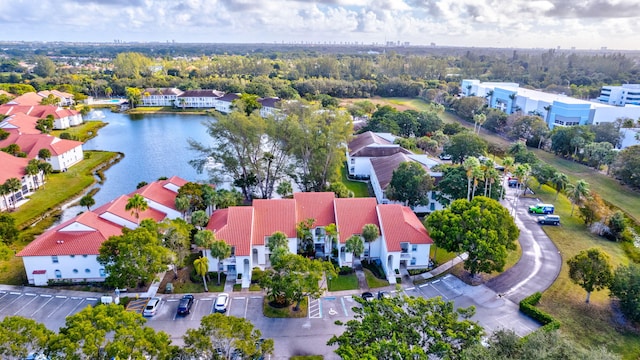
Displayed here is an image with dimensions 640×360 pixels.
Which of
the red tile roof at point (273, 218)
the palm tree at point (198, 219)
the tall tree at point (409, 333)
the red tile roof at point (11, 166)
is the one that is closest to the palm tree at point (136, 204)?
the palm tree at point (198, 219)

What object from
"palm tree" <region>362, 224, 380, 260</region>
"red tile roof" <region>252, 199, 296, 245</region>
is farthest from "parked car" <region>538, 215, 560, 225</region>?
"red tile roof" <region>252, 199, 296, 245</region>

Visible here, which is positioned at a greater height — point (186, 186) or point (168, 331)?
point (186, 186)

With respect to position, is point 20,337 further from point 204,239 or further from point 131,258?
point 204,239

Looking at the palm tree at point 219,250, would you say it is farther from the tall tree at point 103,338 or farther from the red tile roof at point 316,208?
the tall tree at point 103,338

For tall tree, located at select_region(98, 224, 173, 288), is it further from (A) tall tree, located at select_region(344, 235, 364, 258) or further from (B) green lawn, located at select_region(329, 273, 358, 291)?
(A) tall tree, located at select_region(344, 235, 364, 258)

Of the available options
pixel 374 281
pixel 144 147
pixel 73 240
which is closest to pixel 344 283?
pixel 374 281

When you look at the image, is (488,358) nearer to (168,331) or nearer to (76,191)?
(168,331)

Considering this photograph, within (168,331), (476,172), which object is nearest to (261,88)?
(476,172)
